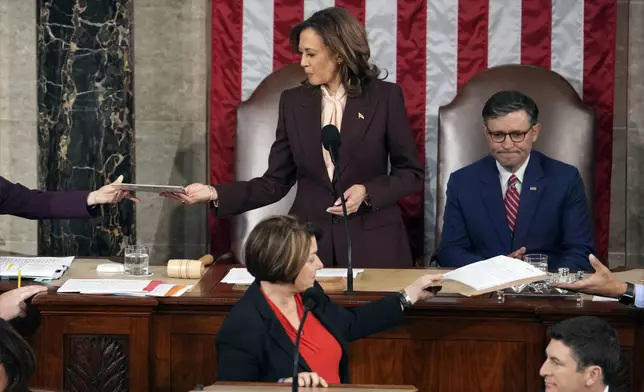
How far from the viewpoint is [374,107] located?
5.53 meters

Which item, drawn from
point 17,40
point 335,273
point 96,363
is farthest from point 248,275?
point 17,40

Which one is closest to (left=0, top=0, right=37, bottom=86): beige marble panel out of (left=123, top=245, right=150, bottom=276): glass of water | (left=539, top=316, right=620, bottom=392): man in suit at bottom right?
(left=123, top=245, right=150, bottom=276): glass of water

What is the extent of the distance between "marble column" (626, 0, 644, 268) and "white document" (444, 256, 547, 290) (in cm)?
220

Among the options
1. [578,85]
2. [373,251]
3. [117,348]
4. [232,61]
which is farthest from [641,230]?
[117,348]

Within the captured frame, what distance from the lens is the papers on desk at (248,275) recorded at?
4.79 m

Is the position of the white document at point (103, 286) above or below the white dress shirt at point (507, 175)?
below

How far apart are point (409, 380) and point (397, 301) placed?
1.45 feet

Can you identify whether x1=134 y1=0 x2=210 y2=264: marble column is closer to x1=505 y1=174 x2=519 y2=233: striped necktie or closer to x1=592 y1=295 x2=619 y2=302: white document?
x1=505 y1=174 x2=519 y2=233: striped necktie

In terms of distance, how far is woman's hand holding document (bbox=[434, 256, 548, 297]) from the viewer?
166 inches

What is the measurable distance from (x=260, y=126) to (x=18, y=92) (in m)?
1.39

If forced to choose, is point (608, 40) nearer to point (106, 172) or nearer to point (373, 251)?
point (373, 251)

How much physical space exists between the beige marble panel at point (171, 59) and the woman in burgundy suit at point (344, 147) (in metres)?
1.15

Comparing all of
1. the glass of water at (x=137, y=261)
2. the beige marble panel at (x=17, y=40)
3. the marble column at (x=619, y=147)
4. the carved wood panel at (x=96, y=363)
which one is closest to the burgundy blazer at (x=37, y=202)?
the glass of water at (x=137, y=261)

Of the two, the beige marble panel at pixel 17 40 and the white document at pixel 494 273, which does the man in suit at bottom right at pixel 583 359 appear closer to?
the white document at pixel 494 273
